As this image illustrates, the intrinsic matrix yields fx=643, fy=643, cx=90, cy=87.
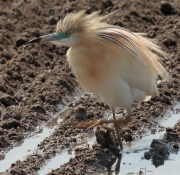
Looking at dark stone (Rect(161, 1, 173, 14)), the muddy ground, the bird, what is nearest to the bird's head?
the bird

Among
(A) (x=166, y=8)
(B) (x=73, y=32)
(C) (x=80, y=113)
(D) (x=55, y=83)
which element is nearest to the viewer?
(B) (x=73, y=32)

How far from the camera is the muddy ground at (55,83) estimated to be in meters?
9.09

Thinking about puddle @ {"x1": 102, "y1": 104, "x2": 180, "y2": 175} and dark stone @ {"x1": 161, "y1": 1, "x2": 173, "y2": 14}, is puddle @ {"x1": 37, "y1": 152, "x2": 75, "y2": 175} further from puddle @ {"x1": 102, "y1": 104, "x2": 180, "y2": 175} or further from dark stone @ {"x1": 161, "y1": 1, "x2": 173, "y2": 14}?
dark stone @ {"x1": 161, "y1": 1, "x2": 173, "y2": 14}

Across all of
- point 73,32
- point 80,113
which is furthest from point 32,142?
point 73,32

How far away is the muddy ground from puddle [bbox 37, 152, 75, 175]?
85 millimetres

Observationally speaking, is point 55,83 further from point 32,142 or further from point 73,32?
point 73,32

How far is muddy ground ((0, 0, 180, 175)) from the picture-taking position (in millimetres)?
9094

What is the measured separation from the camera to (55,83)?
1098cm

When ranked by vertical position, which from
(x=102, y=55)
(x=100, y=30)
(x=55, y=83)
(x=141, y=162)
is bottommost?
(x=141, y=162)

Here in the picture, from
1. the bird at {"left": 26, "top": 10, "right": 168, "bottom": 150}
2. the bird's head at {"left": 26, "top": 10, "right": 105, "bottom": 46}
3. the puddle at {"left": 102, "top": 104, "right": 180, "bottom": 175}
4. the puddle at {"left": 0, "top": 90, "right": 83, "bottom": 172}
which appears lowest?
the puddle at {"left": 102, "top": 104, "right": 180, "bottom": 175}

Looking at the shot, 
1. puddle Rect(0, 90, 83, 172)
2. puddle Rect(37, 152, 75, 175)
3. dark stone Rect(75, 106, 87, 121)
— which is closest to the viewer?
puddle Rect(37, 152, 75, 175)

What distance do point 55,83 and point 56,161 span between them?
249 cm

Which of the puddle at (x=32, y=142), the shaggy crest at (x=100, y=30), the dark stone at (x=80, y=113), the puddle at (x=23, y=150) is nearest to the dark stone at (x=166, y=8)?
the puddle at (x=32, y=142)

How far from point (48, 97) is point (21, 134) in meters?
1.29
